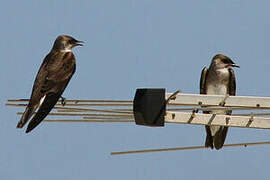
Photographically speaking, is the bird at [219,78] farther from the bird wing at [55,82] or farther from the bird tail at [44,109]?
the bird tail at [44,109]

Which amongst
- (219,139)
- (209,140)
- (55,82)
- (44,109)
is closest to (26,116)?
(44,109)

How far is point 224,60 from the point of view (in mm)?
10727

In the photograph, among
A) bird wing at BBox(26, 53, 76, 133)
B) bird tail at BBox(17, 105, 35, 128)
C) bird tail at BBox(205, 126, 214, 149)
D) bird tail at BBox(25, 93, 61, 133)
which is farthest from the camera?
bird tail at BBox(205, 126, 214, 149)

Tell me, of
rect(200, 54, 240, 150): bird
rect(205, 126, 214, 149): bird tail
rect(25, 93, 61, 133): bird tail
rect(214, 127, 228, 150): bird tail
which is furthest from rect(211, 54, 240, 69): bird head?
rect(25, 93, 61, 133): bird tail

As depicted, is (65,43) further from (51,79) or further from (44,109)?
(44,109)

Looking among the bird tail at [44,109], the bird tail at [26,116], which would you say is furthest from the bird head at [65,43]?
the bird tail at [26,116]

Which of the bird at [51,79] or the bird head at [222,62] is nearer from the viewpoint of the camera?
the bird at [51,79]

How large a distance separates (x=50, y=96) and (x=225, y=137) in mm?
2296

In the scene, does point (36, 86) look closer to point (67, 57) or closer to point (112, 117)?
point (67, 57)

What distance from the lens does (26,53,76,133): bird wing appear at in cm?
780

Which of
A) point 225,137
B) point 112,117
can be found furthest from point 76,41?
point 112,117

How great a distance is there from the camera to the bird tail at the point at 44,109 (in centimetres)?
727

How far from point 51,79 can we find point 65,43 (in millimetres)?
1631

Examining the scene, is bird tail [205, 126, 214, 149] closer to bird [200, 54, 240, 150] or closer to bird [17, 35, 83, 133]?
bird [17, 35, 83, 133]
